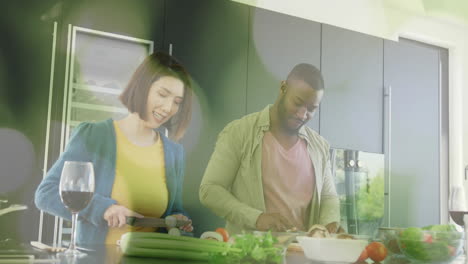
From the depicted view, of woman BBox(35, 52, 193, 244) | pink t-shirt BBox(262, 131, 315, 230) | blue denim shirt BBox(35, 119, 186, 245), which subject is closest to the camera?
blue denim shirt BBox(35, 119, 186, 245)

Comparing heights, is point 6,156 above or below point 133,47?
below

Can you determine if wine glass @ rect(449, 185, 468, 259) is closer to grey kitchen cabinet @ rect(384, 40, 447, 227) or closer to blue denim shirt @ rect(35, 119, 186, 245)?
blue denim shirt @ rect(35, 119, 186, 245)

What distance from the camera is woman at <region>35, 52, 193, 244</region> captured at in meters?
2.65

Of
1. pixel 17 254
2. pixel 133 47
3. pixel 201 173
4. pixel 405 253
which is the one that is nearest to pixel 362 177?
pixel 201 173

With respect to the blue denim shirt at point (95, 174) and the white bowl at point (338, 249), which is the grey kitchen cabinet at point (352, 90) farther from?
the white bowl at point (338, 249)

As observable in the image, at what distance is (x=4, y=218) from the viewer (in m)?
2.43

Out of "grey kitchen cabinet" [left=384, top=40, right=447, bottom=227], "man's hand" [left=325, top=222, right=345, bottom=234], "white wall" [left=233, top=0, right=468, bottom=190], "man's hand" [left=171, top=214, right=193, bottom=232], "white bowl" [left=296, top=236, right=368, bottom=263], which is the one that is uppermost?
"white wall" [left=233, top=0, right=468, bottom=190]

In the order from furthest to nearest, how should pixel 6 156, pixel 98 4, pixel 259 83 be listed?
pixel 259 83 < pixel 98 4 < pixel 6 156

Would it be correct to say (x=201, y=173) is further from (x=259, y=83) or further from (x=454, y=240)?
(x=454, y=240)

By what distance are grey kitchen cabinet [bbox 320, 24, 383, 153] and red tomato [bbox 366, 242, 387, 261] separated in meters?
1.95

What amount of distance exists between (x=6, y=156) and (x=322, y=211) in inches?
71.7

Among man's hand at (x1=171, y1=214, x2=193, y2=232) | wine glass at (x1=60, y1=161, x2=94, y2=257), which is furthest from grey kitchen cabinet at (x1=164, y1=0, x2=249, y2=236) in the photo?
wine glass at (x1=60, y1=161, x2=94, y2=257)

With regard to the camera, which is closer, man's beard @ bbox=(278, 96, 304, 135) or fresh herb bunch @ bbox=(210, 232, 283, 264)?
fresh herb bunch @ bbox=(210, 232, 283, 264)

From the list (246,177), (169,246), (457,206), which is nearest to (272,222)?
(246,177)
